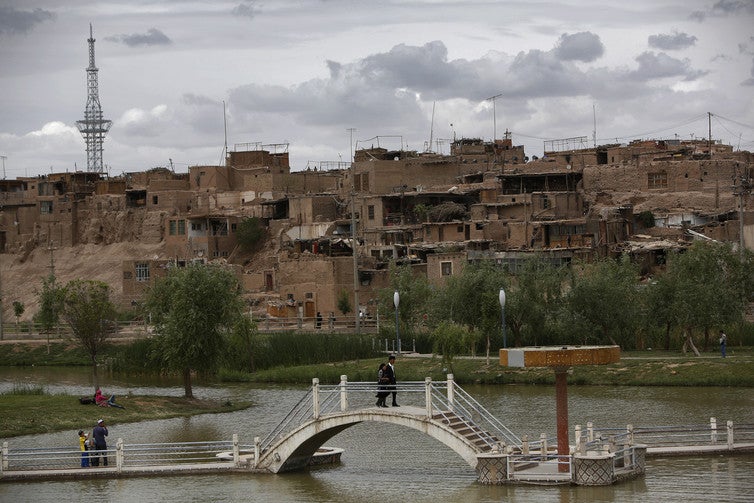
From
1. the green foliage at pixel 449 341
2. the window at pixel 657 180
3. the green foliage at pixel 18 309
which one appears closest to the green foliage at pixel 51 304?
the green foliage at pixel 449 341

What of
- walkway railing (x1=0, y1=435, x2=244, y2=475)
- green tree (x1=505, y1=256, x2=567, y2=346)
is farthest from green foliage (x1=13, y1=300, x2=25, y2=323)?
walkway railing (x1=0, y1=435, x2=244, y2=475)

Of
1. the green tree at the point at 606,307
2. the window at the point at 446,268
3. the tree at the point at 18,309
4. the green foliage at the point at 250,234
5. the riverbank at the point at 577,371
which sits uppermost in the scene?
the green foliage at the point at 250,234

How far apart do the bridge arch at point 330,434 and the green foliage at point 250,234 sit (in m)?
64.3

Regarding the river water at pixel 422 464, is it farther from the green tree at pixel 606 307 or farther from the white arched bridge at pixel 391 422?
the green tree at pixel 606 307

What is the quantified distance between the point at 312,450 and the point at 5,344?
45398 millimetres

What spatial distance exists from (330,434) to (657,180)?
60.7 m

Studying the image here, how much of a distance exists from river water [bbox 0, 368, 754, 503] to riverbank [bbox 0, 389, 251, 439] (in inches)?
26.4

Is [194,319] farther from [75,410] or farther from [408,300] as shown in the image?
[408,300]

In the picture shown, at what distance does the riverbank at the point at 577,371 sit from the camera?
178ft

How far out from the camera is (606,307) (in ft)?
208

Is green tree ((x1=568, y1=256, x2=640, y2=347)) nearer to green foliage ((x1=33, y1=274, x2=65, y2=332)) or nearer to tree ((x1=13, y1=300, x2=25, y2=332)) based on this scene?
green foliage ((x1=33, y1=274, x2=65, y2=332))

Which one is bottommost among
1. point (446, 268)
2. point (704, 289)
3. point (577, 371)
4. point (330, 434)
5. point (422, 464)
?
point (422, 464)

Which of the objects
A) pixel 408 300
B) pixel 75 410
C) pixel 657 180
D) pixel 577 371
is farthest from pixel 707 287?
pixel 657 180

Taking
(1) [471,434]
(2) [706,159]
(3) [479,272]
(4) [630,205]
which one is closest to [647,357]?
(3) [479,272]
